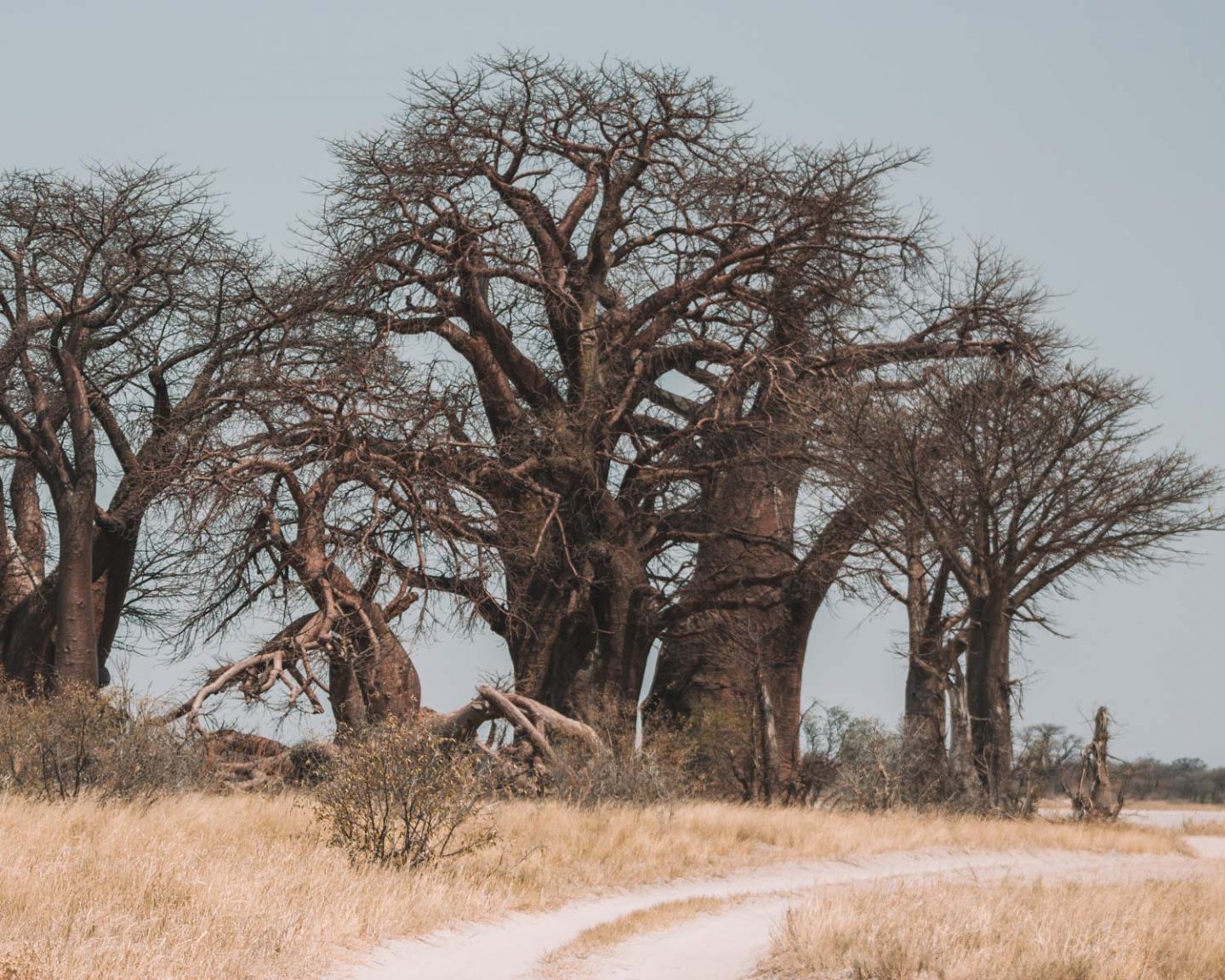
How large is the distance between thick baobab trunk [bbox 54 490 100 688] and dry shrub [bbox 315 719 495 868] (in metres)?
7.32

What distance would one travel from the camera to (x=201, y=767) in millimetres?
14023

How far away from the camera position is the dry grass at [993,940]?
23.5ft

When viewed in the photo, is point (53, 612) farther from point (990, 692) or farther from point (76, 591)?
point (990, 692)

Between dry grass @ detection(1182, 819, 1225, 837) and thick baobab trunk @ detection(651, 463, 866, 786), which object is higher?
thick baobab trunk @ detection(651, 463, 866, 786)

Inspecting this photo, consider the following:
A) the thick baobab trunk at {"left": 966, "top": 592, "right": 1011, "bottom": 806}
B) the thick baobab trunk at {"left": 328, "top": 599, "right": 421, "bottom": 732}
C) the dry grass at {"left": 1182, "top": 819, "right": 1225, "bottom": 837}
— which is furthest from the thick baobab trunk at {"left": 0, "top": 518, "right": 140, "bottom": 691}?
the dry grass at {"left": 1182, "top": 819, "right": 1225, "bottom": 837}

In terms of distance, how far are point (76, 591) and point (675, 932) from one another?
34.1 ft

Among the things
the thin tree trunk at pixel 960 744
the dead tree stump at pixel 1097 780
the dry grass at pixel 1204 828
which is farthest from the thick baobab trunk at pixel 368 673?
the dry grass at pixel 1204 828

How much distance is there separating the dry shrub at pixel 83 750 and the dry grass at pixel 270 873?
1.72 feet

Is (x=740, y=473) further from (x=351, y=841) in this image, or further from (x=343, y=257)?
(x=351, y=841)

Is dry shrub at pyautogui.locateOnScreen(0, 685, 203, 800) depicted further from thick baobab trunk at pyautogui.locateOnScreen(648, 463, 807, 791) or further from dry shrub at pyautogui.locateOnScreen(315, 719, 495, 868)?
thick baobab trunk at pyautogui.locateOnScreen(648, 463, 807, 791)

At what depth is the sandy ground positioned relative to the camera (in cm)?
761

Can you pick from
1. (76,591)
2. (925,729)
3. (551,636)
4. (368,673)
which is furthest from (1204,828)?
(76,591)

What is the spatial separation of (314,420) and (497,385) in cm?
304

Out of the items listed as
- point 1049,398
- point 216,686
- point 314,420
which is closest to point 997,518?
point 1049,398
